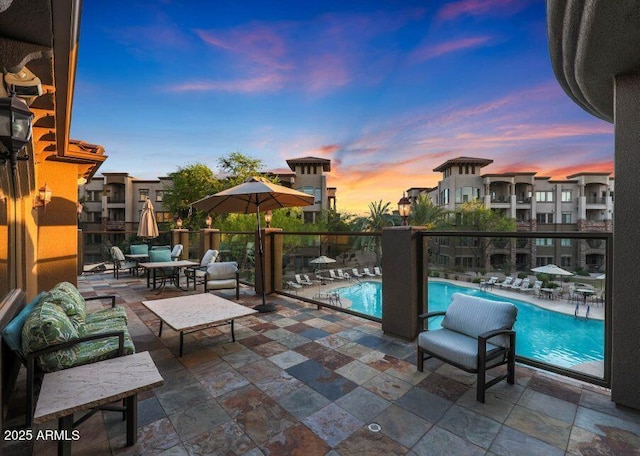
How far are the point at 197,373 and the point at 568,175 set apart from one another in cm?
4106

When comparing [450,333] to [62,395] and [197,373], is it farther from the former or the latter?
[62,395]

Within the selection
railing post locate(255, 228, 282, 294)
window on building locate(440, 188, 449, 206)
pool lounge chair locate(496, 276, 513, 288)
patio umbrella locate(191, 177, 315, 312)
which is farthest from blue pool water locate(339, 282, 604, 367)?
window on building locate(440, 188, 449, 206)

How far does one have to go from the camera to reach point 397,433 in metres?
2.01

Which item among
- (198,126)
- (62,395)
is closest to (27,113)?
(62,395)

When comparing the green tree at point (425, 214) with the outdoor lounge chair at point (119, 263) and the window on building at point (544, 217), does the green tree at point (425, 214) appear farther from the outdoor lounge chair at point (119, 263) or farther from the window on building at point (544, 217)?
the outdoor lounge chair at point (119, 263)

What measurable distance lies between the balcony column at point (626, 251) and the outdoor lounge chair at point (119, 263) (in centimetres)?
1048

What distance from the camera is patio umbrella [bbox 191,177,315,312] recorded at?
4.79 m

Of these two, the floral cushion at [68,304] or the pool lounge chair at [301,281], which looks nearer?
the floral cushion at [68,304]

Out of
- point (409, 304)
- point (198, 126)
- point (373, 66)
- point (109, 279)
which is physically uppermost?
point (373, 66)

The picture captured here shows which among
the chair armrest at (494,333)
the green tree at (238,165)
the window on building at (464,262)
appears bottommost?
the window on building at (464,262)

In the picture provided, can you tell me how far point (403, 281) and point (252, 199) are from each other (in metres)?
3.23

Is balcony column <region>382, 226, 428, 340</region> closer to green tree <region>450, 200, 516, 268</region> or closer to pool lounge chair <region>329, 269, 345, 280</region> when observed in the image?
pool lounge chair <region>329, 269, 345, 280</region>

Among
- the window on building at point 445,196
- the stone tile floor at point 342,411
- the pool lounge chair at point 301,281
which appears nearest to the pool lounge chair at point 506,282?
the pool lounge chair at point 301,281

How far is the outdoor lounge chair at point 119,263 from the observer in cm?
879
